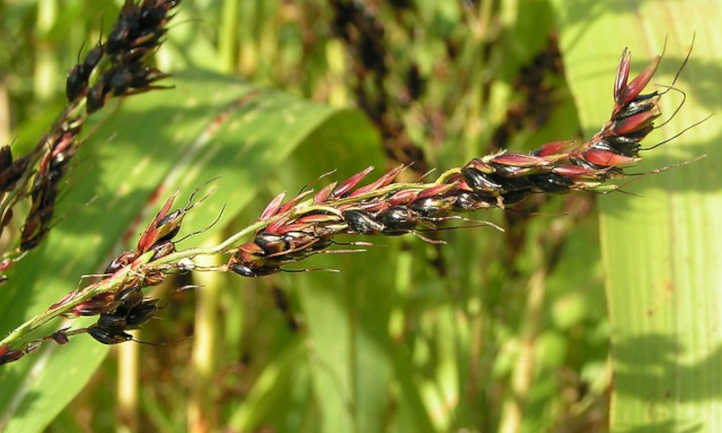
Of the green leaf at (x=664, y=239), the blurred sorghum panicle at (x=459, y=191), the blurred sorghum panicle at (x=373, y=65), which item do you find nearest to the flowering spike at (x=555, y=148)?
the blurred sorghum panicle at (x=459, y=191)

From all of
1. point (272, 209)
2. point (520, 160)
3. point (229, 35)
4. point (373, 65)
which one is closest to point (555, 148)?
point (520, 160)

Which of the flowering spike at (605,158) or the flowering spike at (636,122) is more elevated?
the flowering spike at (636,122)

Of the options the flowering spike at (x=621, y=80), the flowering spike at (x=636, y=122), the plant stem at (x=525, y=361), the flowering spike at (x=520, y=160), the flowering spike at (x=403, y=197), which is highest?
the flowering spike at (x=621, y=80)

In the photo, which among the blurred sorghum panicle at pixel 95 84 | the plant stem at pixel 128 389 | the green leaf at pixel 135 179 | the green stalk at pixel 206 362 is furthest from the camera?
the plant stem at pixel 128 389

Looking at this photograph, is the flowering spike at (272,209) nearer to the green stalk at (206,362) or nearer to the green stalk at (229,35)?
the green stalk at (206,362)

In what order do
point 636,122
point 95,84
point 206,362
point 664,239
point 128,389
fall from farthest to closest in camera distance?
point 128,389, point 206,362, point 664,239, point 95,84, point 636,122

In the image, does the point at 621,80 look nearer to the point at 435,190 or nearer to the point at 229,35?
the point at 435,190

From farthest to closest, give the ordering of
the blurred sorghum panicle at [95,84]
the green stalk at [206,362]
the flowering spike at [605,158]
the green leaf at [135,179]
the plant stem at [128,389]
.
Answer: the plant stem at [128,389] → the green stalk at [206,362] → the green leaf at [135,179] → the blurred sorghum panicle at [95,84] → the flowering spike at [605,158]
